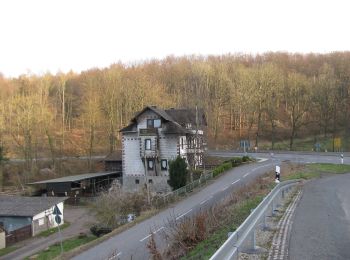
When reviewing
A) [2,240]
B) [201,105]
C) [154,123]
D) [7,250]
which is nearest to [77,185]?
[154,123]

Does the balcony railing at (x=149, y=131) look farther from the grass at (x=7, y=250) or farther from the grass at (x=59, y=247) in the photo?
the grass at (x=7, y=250)

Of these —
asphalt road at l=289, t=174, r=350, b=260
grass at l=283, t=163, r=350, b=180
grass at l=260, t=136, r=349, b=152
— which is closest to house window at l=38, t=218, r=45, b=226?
grass at l=283, t=163, r=350, b=180

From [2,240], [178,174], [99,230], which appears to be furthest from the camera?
[178,174]

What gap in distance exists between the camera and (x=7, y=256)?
104 ft

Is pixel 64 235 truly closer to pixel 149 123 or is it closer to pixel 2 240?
pixel 2 240

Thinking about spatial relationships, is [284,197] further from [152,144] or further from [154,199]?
[152,144]

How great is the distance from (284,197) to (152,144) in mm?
30242

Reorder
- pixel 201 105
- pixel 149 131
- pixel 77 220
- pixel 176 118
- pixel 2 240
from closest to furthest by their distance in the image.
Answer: pixel 2 240 → pixel 77 220 → pixel 149 131 → pixel 176 118 → pixel 201 105

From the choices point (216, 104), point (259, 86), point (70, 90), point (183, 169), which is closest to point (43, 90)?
point (70, 90)

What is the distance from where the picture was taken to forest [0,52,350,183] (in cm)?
7200

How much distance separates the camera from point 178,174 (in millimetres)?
42312

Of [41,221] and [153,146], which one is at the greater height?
[153,146]

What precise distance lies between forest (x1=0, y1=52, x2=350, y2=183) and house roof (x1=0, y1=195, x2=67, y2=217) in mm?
24837

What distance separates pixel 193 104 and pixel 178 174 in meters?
24.5
